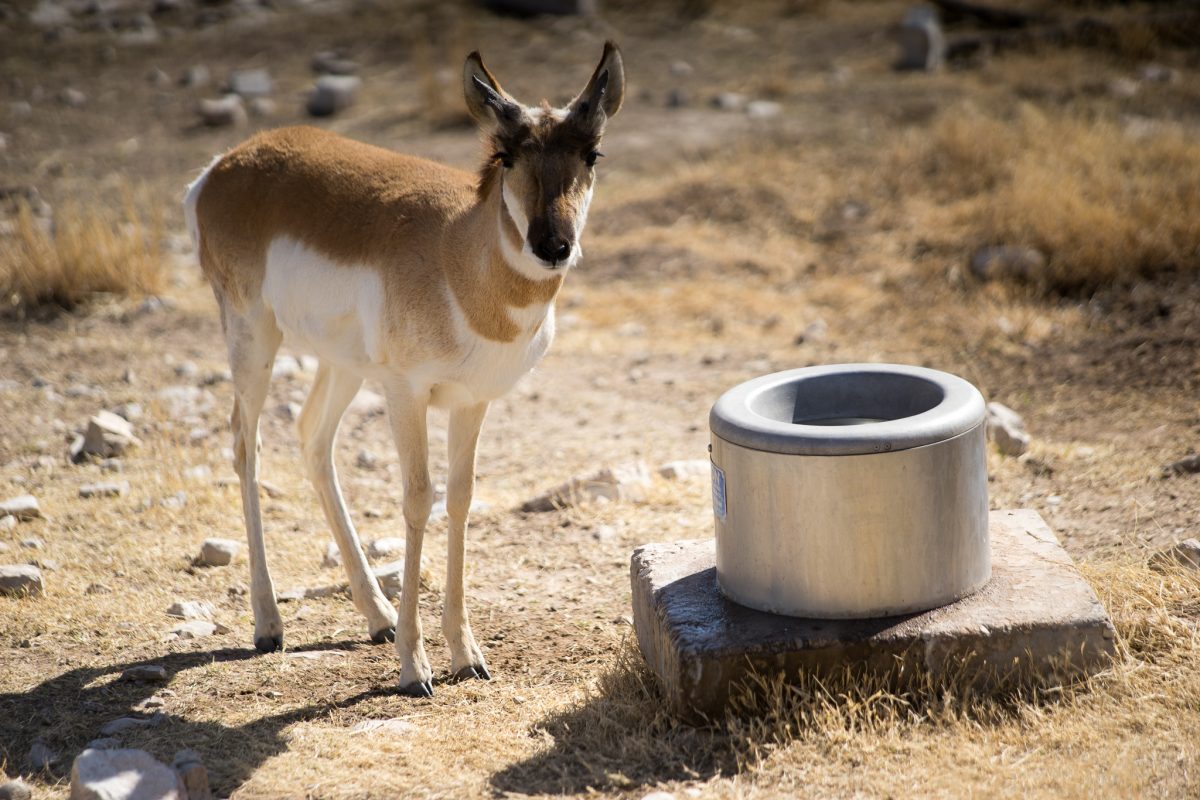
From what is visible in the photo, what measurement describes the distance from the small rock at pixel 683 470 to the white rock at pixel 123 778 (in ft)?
10.4

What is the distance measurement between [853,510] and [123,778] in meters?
2.29

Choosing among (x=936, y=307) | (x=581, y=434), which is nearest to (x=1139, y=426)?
(x=936, y=307)

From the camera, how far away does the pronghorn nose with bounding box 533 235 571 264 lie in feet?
12.4

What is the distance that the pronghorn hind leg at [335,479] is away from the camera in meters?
4.97

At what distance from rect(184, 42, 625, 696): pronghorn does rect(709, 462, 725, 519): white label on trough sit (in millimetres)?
811

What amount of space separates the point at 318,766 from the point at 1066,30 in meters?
14.5

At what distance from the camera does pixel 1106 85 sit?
43.3 feet

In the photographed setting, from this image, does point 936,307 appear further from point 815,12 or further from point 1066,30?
point 815,12

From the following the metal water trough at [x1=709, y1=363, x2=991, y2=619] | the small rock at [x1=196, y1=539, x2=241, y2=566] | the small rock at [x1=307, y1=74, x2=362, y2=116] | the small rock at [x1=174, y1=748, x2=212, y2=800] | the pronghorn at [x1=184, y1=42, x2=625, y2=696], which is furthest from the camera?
the small rock at [x1=307, y1=74, x2=362, y2=116]

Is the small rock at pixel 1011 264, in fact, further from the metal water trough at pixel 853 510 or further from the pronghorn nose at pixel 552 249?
the pronghorn nose at pixel 552 249

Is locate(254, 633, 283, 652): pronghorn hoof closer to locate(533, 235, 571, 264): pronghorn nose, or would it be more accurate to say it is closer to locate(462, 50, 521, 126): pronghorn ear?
locate(533, 235, 571, 264): pronghorn nose

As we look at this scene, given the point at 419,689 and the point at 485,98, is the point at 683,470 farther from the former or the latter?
the point at 485,98

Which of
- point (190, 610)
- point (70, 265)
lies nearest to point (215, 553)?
point (190, 610)

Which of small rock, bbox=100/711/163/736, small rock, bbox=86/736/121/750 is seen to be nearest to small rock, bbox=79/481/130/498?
small rock, bbox=100/711/163/736
